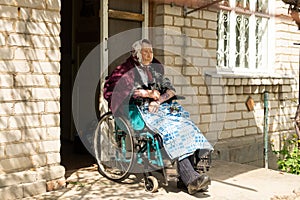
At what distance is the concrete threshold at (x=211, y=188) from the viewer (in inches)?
200

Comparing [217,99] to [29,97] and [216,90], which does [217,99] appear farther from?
[29,97]

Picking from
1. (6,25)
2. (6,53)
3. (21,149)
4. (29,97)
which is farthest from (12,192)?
(6,25)

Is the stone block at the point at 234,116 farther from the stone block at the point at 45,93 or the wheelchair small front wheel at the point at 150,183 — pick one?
the stone block at the point at 45,93

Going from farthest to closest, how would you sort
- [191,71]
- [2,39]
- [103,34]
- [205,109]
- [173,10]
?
[205,109] < [191,71] < [173,10] < [103,34] < [2,39]

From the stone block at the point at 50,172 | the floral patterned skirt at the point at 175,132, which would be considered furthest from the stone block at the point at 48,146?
the floral patterned skirt at the point at 175,132

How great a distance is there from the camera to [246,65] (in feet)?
28.2

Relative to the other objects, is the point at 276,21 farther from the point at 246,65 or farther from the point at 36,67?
the point at 36,67

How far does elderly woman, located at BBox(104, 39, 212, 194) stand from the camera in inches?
197

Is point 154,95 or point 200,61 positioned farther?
point 200,61

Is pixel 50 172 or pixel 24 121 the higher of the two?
pixel 24 121

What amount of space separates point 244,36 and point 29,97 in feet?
15.7

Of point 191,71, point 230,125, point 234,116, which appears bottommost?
point 230,125

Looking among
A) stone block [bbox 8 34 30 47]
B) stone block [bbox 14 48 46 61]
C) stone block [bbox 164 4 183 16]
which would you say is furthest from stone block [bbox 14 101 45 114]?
stone block [bbox 164 4 183 16]

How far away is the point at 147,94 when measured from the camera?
5340 mm
